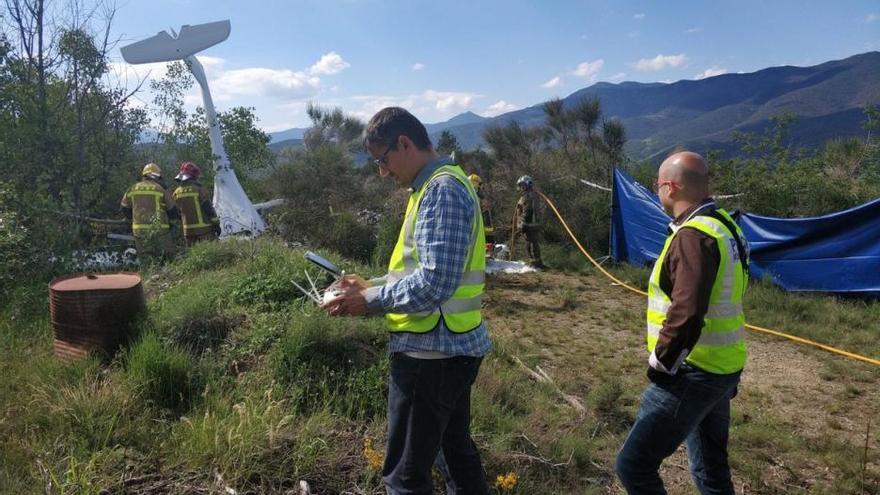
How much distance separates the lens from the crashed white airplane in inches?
377

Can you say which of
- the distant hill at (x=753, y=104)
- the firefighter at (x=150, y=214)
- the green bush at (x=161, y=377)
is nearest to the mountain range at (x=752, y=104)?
the distant hill at (x=753, y=104)

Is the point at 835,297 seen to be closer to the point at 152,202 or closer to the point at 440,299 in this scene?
the point at 440,299

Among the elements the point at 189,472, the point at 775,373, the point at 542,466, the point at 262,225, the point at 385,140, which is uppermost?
the point at 385,140

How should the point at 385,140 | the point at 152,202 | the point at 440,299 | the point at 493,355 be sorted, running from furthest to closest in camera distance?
the point at 152,202 < the point at 493,355 < the point at 385,140 < the point at 440,299

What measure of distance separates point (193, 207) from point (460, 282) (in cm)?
645

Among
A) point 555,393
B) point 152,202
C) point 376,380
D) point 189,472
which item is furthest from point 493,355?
point 152,202

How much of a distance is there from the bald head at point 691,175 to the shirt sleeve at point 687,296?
253mm

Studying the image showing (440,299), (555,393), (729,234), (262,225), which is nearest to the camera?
(440,299)

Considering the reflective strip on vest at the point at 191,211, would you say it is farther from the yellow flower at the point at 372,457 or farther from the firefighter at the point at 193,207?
the yellow flower at the point at 372,457

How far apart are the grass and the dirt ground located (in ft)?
0.08

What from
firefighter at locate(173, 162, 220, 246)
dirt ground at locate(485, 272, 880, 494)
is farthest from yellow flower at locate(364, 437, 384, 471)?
firefighter at locate(173, 162, 220, 246)

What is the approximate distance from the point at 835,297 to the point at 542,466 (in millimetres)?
5841

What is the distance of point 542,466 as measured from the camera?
3111 millimetres

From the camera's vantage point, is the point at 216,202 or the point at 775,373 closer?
the point at 775,373
